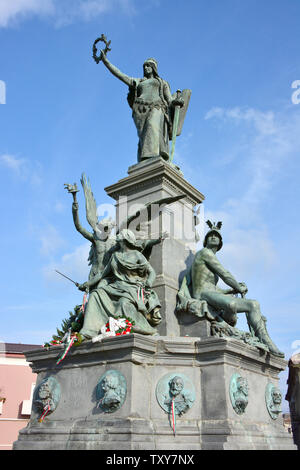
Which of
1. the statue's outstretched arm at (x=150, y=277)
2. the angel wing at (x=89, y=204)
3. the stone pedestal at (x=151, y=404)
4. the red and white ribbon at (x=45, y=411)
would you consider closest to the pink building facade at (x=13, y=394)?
the angel wing at (x=89, y=204)

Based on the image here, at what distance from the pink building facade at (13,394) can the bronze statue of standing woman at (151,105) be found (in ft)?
51.9

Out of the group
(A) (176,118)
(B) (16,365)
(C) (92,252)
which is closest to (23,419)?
(B) (16,365)

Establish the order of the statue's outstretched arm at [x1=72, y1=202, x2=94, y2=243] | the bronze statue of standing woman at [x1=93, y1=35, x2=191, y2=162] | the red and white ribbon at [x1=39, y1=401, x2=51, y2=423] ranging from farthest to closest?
1. the bronze statue of standing woman at [x1=93, y1=35, x2=191, y2=162]
2. the statue's outstretched arm at [x1=72, y1=202, x2=94, y2=243]
3. the red and white ribbon at [x1=39, y1=401, x2=51, y2=423]

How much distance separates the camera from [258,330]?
8195 mm

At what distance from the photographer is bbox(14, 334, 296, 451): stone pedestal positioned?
6.38 meters

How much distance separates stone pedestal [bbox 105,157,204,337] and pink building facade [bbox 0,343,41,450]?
51.7ft

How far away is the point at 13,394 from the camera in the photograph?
78.1 feet

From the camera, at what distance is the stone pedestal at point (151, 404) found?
6.38m

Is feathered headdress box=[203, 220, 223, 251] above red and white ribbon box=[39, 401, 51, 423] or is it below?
above

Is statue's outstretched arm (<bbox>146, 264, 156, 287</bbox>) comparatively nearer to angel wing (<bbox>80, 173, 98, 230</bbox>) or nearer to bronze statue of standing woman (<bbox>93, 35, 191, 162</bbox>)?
angel wing (<bbox>80, 173, 98, 230</bbox>)

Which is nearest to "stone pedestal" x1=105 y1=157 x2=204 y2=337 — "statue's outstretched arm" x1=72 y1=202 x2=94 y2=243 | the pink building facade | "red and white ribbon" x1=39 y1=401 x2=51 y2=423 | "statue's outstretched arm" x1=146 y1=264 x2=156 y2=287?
"statue's outstretched arm" x1=146 y1=264 x2=156 y2=287

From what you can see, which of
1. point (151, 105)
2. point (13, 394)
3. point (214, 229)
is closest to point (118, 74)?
point (151, 105)
